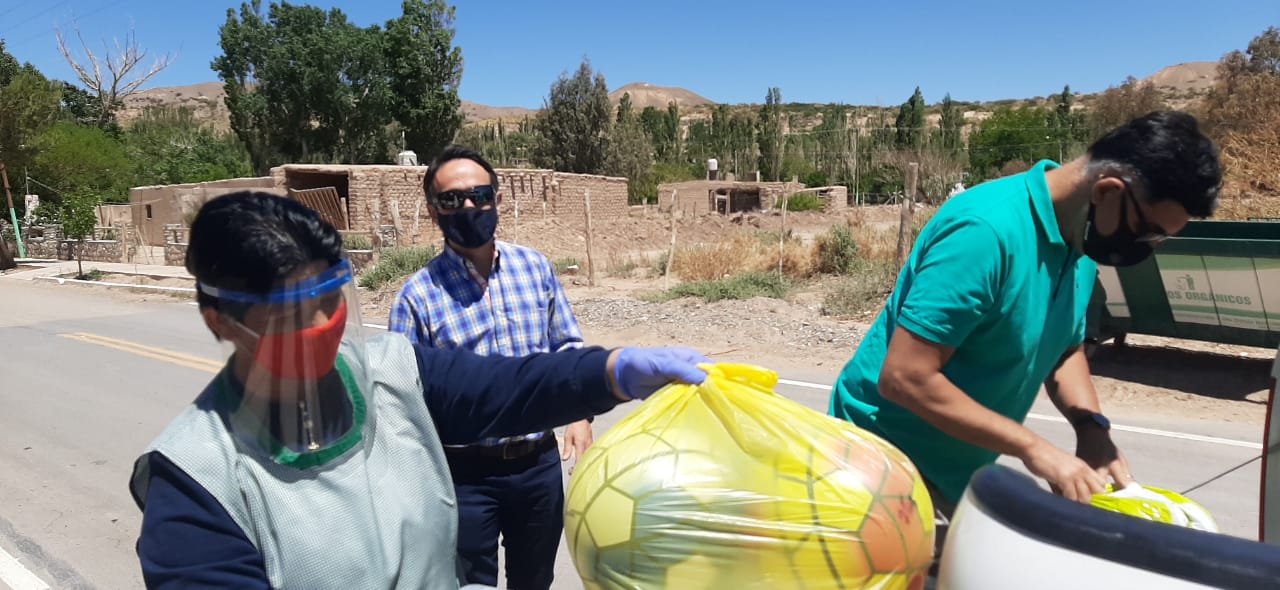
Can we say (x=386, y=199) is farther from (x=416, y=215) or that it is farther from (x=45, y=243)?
(x=45, y=243)

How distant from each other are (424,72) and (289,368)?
4439 centimetres

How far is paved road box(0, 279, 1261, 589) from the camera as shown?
428 cm

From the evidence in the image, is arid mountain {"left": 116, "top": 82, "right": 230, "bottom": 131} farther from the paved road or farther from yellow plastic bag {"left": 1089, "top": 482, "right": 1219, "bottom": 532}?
yellow plastic bag {"left": 1089, "top": 482, "right": 1219, "bottom": 532}

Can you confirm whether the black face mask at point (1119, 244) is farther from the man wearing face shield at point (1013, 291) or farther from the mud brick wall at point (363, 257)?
the mud brick wall at point (363, 257)

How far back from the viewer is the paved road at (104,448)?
4.28 m

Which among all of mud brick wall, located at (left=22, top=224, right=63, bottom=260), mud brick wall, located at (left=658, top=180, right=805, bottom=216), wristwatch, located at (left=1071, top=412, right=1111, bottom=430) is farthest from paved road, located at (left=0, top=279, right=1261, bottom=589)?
mud brick wall, located at (left=658, top=180, right=805, bottom=216)

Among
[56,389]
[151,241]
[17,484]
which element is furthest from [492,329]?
[151,241]

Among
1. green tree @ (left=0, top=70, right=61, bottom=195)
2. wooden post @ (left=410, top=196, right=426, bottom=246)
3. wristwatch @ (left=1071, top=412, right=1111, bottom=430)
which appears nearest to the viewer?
wristwatch @ (left=1071, top=412, right=1111, bottom=430)

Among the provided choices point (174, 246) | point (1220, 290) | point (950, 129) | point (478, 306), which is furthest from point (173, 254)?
point (950, 129)

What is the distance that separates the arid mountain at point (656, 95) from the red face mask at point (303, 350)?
156927 millimetres

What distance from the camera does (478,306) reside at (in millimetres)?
2699

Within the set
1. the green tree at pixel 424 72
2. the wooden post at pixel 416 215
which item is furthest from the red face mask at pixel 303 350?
the green tree at pixel 424 72

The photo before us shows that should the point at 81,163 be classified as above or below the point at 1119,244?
above

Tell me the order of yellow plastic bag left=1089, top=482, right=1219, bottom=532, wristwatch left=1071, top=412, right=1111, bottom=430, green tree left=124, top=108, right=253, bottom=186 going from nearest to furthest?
yellow plastic bag left=1089, top=482, right=1219, bottom=532 → wristwatch left=1071, top=412, right=1111, bottom=430 → green tree left=124, top=108, right=253, bottom=186
